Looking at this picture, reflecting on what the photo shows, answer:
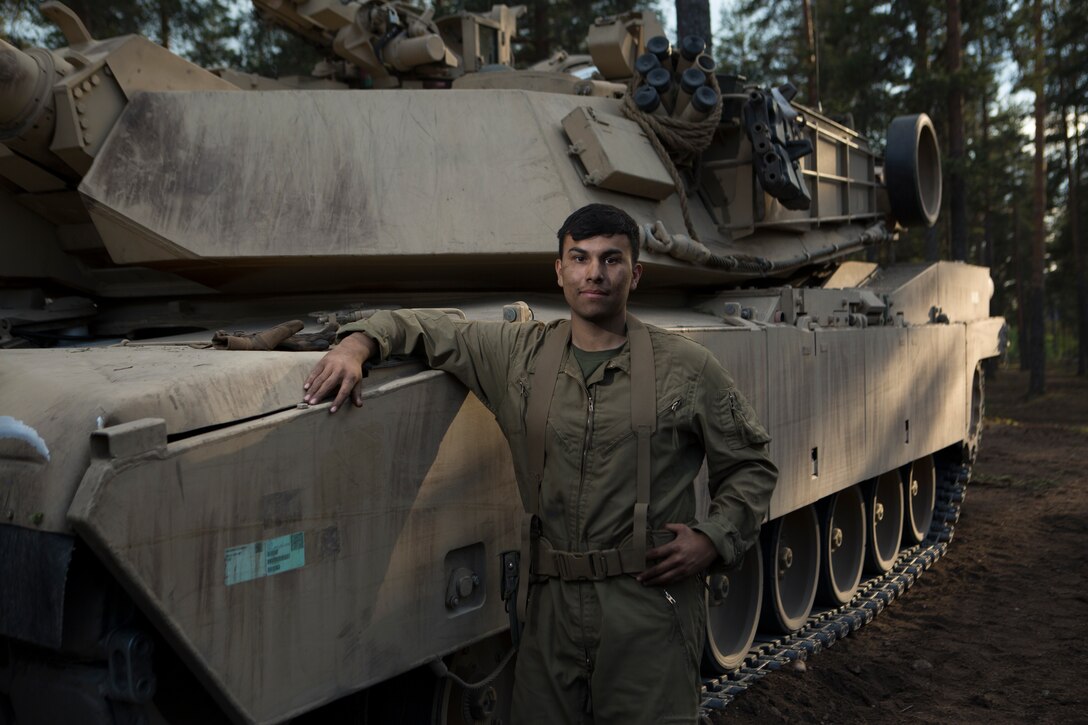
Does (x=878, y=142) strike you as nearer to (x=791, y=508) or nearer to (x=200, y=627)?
(x=791, y=508)

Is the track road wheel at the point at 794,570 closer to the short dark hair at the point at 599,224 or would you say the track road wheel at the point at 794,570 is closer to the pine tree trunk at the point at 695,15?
the short dark hair at the point at 599,224

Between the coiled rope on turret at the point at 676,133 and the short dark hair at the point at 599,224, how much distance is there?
2.65 meters

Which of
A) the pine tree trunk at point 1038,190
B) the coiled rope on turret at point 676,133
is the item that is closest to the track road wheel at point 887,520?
the coiled rope on turret at point 676,133

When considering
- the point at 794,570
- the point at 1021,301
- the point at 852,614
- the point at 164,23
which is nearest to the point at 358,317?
the point at 794,570

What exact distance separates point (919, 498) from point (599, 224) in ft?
22.1


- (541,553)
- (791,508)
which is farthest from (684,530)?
(791,508)

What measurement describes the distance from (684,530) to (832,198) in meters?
5.11

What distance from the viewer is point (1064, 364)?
40.2 m

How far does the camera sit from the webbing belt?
2867mm

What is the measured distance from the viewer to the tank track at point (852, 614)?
532 centimetres

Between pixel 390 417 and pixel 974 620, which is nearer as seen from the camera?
pixel 390 417

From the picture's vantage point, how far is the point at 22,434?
2703mm

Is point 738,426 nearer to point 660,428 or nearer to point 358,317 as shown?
point 660,428

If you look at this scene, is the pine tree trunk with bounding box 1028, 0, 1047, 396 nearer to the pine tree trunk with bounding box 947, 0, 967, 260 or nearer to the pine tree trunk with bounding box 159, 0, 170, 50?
the pine tree trunk with bounding box 947, 0, 967, 260
